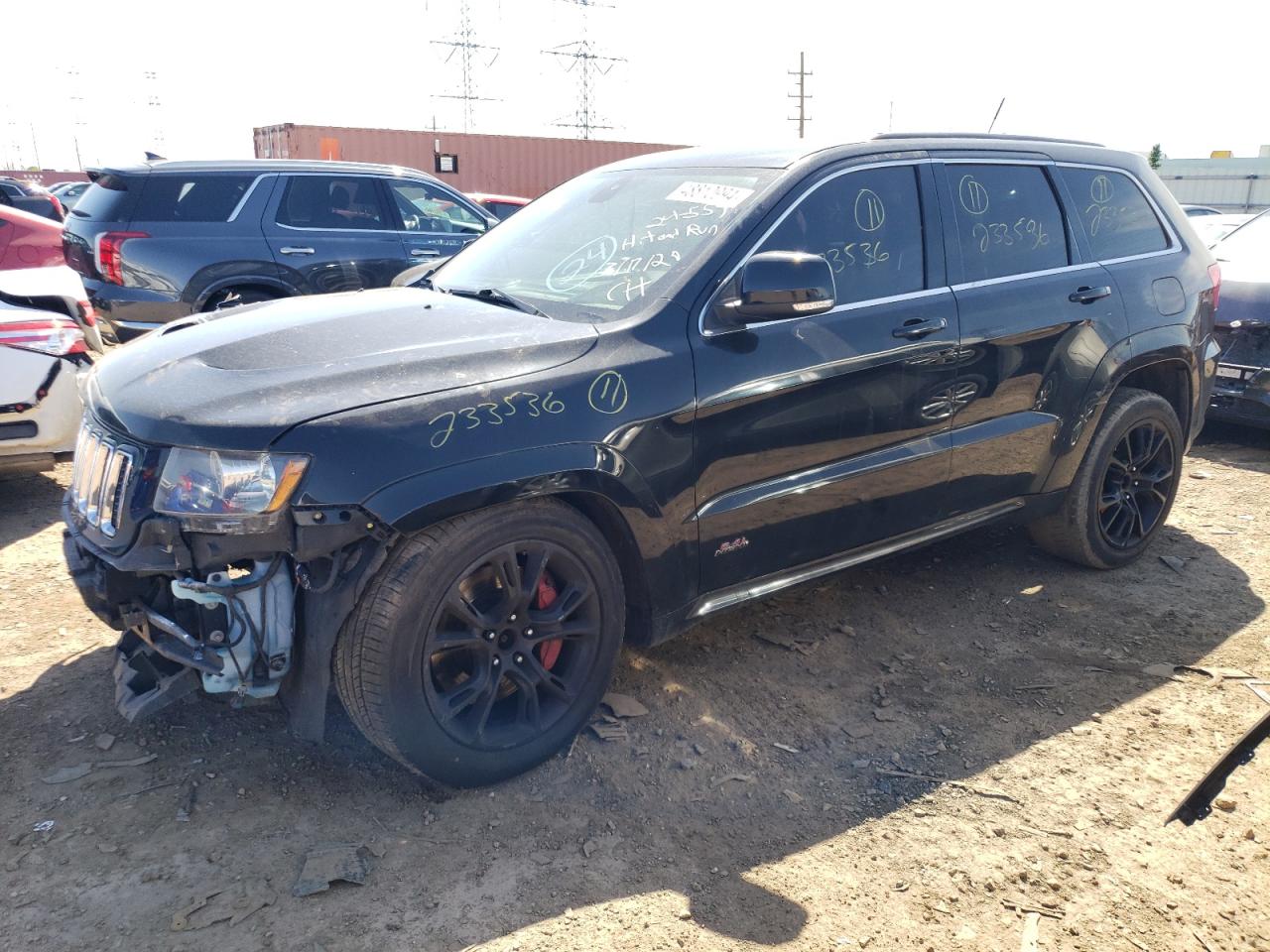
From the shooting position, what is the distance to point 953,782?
3127 mm

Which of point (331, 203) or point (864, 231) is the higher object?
point (331, 203)

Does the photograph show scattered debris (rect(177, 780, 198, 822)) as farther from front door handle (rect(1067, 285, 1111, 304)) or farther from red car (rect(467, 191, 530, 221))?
red car (rect(467, 191, 530, 221))

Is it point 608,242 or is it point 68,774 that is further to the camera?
point 608,242

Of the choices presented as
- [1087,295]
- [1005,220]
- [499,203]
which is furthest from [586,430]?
[499,203]

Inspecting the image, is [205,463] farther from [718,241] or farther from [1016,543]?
[1016,543]

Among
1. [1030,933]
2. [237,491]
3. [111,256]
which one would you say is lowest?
[1030,933]

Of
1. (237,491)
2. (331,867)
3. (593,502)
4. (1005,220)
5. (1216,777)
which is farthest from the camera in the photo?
(1005,220)

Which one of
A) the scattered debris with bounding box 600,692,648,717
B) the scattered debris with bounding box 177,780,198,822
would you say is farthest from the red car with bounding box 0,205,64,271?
the scattered debris with bounding box 600,692,648,717

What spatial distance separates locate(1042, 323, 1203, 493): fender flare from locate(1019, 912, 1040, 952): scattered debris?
221cm

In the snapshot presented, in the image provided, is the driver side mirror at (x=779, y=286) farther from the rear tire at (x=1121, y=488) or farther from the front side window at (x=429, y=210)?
the front side window at (x=429, y=210)

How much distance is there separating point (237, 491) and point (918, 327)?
2373mm

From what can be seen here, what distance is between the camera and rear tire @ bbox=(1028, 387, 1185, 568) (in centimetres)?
452

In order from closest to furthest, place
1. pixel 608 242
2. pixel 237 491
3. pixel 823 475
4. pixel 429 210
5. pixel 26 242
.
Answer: pixel 237 491
pixel 823 475
pixel 608 242
pixel 26 242
pixel 429 210

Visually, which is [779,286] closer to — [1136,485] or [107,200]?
[1136,485]
